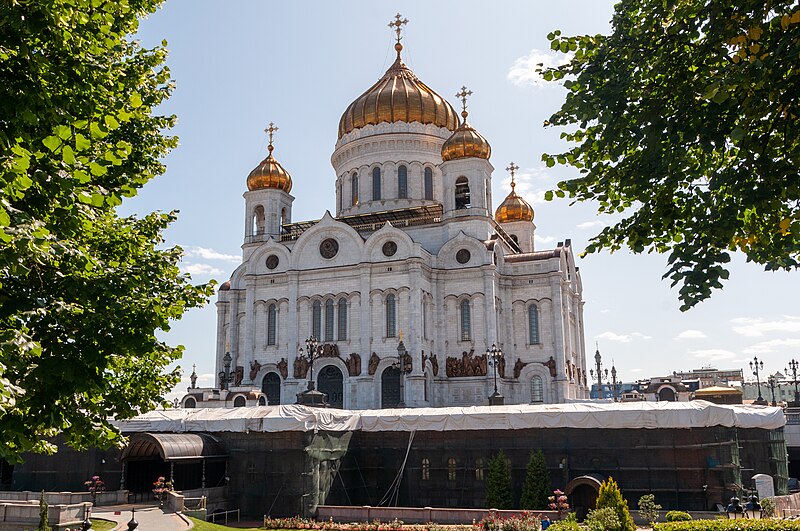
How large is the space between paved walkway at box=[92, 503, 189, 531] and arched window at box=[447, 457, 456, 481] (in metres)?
10.0

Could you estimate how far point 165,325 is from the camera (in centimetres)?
1226

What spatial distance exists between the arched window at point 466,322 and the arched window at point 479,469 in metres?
17.2

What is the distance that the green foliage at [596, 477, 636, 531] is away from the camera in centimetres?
1786

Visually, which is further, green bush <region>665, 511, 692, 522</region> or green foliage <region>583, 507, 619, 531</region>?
green bush <region>665, 511, 692, 522</region>

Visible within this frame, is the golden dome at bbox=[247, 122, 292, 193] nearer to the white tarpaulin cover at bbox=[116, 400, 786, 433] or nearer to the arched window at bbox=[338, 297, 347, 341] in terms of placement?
the arched window at bbox=[338, 297, 347, 341]

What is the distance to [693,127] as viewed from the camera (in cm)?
883

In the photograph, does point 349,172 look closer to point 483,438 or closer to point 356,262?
point 356,262

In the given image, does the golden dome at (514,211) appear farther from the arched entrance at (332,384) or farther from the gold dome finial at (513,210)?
the arched entrance at (332,384)

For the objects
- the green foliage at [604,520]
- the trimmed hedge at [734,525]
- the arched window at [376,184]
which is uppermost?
the arched window at [376,184]

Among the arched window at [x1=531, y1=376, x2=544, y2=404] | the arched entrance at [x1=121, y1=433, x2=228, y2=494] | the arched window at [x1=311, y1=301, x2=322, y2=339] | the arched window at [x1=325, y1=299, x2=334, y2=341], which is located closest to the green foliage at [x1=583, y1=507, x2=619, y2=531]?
the arched entrance at [x1=121, y1=433, x2=228, y2=494]

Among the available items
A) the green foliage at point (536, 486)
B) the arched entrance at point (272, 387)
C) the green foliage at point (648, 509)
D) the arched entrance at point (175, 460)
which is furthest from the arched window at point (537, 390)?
the green foliage at point (648, 509)

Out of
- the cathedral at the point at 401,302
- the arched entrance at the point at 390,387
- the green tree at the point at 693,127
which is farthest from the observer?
the cathedral at the point at 401,302

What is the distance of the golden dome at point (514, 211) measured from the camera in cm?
5812

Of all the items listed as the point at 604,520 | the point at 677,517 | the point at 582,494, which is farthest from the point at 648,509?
the point at 604,520
